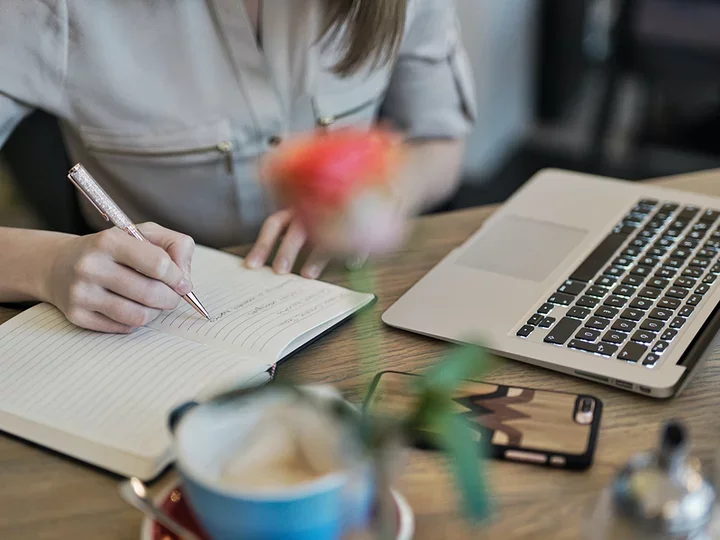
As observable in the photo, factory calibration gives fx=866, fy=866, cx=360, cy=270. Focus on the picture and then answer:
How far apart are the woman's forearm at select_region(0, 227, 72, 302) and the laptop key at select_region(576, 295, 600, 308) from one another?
0.44 meters

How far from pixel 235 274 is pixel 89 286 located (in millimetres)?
148

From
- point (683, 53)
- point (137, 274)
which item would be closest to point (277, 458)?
point (137, 274)

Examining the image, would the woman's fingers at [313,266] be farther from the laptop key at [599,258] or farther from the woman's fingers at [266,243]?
the laptop key at [599,258]

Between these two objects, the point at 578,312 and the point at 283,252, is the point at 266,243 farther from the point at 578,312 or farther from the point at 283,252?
the point at 578,312

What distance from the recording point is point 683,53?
6.91 ft

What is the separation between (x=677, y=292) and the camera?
28.5 inches

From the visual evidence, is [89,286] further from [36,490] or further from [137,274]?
[36,490]

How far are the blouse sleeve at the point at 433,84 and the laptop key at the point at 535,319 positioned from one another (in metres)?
0.42

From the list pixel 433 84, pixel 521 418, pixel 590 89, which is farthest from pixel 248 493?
pixel 590 89

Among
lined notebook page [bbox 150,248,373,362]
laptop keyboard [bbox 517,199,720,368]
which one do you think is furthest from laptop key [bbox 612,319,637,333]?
lined notebook page [bbox 150,248,373,362]

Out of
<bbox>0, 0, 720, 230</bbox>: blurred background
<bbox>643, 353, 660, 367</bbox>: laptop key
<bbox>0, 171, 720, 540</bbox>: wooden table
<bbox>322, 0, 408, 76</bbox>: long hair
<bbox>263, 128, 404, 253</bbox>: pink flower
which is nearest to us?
<bbox>263, 128, 404, 253</bbox>: pink flower

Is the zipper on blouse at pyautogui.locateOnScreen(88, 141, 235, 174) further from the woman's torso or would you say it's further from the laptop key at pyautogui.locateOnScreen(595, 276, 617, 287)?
the laptop key at pyautogui.locateOnScreen(595, 276, 617, 287)

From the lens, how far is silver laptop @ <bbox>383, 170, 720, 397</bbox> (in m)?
0.65

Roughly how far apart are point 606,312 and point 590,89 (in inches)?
82.6
